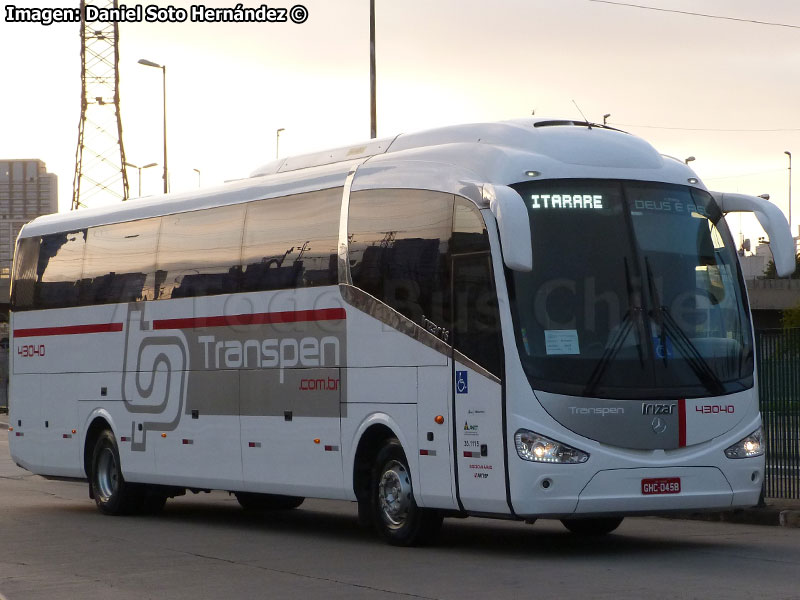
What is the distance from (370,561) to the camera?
12.4 m

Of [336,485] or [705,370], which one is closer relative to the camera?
[705,370]

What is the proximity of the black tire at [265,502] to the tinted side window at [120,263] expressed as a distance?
2905 mm

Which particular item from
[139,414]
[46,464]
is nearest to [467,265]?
[139,414]

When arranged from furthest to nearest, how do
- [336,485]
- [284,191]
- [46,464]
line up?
[46,464] < [284,191] < [336,485]

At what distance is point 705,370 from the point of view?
12.6m

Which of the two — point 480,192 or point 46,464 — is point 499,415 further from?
point 46,464

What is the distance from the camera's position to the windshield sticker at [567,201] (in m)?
12.5

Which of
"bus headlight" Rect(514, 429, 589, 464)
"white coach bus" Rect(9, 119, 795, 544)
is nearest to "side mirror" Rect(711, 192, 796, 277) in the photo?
"white coach bus" Rect(9, 119, 795, 544)

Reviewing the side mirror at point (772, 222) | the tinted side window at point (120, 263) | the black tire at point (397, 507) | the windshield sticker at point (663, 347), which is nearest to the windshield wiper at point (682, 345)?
the windshield sticker at point (663, 347)

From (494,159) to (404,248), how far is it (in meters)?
1.27

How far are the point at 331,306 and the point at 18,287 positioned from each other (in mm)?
7801

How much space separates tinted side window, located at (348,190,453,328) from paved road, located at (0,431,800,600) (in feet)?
7.30

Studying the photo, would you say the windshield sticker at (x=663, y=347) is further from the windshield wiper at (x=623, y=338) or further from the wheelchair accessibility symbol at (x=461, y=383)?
the wheelchair accessibility symbol at (x=461, y=383)

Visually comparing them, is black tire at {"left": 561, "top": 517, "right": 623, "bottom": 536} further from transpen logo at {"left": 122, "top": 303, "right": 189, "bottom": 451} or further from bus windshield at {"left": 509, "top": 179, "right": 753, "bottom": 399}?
transpen logo at {"left": 122, "top": 303, "right": 189, "bottom": 451}
